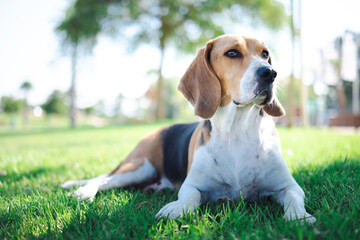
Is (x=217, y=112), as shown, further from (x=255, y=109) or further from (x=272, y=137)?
(x=272, y=137)

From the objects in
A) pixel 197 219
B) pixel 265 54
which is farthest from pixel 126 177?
pixel 265 54

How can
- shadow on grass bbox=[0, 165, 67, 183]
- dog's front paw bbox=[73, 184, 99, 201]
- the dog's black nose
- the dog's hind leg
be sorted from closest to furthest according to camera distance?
the dog's black nose → dog's front paw bbox=[73, 184, 99, 201] → the dog's hind leg → shadow on grass bbox=[0, 165, 67, 183]

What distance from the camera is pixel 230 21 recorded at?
2441cm

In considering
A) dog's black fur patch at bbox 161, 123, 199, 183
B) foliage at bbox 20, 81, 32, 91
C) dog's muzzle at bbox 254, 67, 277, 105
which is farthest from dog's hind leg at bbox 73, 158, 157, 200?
foliage at bbox 20, 81, 32, 91

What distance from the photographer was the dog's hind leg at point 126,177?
2868 mm

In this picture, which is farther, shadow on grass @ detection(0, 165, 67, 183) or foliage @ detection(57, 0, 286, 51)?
foliage @ detection(57, 0, 286, 51)

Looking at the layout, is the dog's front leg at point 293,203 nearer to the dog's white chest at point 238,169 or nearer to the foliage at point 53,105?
the dog's white chest at point 238,169

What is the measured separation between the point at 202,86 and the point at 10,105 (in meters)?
70.1

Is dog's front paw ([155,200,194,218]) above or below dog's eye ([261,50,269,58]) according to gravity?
below

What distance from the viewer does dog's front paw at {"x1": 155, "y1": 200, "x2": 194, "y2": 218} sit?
1.95 metres

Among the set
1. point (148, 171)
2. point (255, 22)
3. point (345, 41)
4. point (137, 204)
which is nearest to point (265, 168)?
point (137, 204)

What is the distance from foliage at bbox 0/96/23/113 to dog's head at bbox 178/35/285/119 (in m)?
69.7

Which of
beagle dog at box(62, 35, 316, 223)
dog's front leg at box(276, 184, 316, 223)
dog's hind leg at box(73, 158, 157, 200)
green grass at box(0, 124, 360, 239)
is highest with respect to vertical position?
beagle dog at box(62, 35, 316, 223)

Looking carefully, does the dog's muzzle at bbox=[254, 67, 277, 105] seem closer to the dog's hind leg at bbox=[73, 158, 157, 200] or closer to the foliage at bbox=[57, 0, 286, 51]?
the dog's hind leg at bbox=[73, 158, 157, 200]
